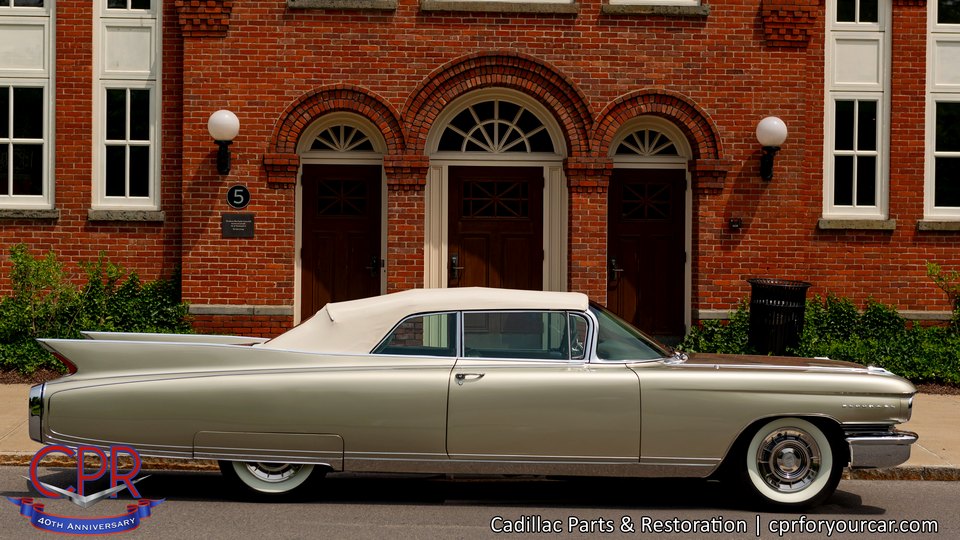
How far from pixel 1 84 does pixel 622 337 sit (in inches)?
389

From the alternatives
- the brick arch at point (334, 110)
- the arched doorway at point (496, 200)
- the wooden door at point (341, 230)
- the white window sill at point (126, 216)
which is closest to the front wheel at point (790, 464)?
the arched doorway at point (496, 200)

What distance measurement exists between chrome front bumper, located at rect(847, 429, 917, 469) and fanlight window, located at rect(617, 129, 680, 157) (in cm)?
749

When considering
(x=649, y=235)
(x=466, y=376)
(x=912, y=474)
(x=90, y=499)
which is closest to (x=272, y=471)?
(x=90, y=499)

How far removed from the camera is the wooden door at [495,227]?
13.5 m

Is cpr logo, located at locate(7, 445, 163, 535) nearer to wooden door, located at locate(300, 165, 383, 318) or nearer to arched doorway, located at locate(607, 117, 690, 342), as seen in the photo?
wooden door, located at locate(300, 165, 383, 318)

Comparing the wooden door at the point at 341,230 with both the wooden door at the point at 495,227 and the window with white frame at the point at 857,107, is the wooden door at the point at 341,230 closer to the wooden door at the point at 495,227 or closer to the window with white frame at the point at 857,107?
the wooden door at the point at 495,227

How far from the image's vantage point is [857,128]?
1379cm

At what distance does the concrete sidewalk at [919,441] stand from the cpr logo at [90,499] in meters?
0.35

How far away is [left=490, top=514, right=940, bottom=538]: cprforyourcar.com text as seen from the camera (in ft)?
20.4

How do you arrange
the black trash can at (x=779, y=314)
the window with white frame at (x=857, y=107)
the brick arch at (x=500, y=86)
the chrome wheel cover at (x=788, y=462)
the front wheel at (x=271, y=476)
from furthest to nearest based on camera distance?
the window with white frame at (x=857, y=107) < the brick arch at (x=500, y=86) < the black trash can at (x=779, y=314) < the front wheel at (x=271, y=476) < the chrome wheel cover at (x=788, y=462)

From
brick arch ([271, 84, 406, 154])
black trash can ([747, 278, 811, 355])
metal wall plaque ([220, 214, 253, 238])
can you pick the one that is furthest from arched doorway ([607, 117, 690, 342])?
metal wall plaque ([220, 214, 253, 238])

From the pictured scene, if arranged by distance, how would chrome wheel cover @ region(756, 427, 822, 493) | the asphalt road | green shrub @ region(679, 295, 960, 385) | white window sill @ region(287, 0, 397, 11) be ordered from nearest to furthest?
the asphalt road, chrome wheel cover @ region(756, 427, 822, 493), green shrub @ region(679, 295, 960, 385), white window sill @ region(287, 0, 397, 11)

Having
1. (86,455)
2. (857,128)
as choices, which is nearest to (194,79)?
(86,455)

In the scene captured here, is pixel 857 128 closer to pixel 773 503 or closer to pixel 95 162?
pixel 773 503
